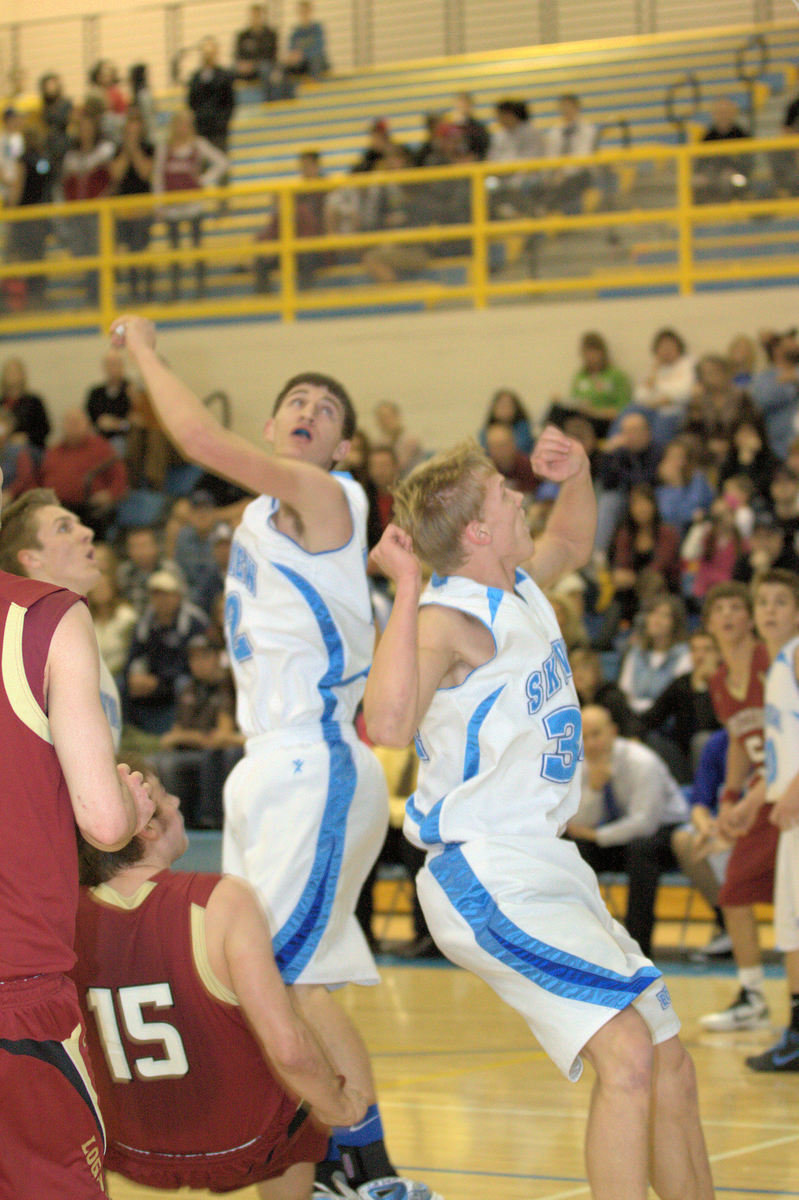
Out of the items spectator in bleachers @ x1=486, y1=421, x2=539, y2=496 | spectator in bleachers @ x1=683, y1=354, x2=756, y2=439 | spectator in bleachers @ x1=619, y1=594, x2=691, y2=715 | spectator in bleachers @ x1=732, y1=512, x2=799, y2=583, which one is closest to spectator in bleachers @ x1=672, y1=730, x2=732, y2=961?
spectator in bleachers @ x1=619, y1=594, x2=691, y2=715

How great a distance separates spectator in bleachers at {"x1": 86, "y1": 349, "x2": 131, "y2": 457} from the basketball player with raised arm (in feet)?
36.9

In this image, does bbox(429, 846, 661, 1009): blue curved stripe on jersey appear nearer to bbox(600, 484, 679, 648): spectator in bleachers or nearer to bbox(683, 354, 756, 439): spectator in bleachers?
bbox(600, 484, 679, 648): spectator in bleachers

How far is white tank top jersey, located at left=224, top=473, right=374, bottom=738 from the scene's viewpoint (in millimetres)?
4445

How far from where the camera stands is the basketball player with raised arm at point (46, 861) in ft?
8.42

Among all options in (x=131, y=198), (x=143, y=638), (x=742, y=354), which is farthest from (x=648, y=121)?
(x=143, y=638)

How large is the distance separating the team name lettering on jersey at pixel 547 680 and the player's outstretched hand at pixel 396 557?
0.37m

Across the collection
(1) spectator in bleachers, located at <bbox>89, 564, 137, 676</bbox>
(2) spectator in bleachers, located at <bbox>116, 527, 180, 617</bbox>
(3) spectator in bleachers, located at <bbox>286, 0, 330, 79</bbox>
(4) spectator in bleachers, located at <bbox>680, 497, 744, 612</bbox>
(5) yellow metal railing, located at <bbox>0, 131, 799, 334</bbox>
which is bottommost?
(1) spectator in bleachers, located at <bbox>89, 564, 137, 676</bbox>

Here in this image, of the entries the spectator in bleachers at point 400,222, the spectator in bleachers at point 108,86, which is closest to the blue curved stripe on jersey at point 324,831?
the spectator in bleachers at point 400,222

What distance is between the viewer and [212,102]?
1605 centimetres

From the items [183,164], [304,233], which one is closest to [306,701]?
[304,233]

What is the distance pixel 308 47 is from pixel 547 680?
51.9ft

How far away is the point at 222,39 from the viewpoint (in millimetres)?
19250

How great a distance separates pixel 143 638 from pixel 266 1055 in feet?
24.7

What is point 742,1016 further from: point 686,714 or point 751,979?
point 686,714
